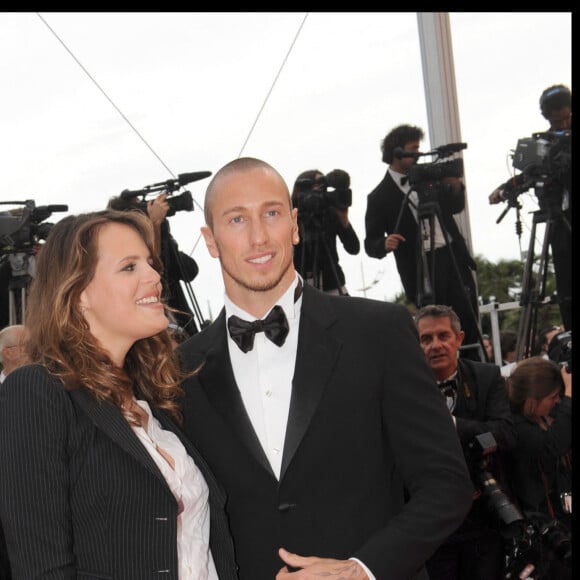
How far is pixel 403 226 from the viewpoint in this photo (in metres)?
4.64

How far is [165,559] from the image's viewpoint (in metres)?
1.76

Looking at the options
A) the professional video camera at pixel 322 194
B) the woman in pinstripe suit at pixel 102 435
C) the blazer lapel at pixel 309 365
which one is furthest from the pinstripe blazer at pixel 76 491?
the professional video camera at pixel 322 194

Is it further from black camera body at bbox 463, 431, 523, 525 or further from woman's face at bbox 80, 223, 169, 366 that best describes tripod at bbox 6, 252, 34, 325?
woman's face at bbox 80, 223, 169, 366

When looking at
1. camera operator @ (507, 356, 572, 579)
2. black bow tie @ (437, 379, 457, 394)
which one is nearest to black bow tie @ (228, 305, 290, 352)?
black bow tie @ (437, 379, 457, 394)

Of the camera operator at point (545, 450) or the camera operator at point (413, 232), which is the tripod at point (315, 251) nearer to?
the camera operator at point (413, 232)

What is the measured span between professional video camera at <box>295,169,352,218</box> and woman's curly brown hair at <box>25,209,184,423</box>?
97.9 inches

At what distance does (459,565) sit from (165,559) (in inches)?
75.9

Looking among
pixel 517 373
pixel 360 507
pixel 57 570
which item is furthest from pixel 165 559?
pixel 517 373

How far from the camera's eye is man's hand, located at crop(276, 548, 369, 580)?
172cm

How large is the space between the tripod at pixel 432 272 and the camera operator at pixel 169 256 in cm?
104

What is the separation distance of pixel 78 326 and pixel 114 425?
0.25 m

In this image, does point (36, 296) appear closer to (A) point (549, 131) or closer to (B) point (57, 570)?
(B) point (57, 570)

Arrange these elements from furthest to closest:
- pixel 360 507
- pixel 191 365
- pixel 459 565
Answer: pixel 459 565, pixel 191 365, pixel 360 507

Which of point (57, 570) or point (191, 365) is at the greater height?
point (191, 365)
